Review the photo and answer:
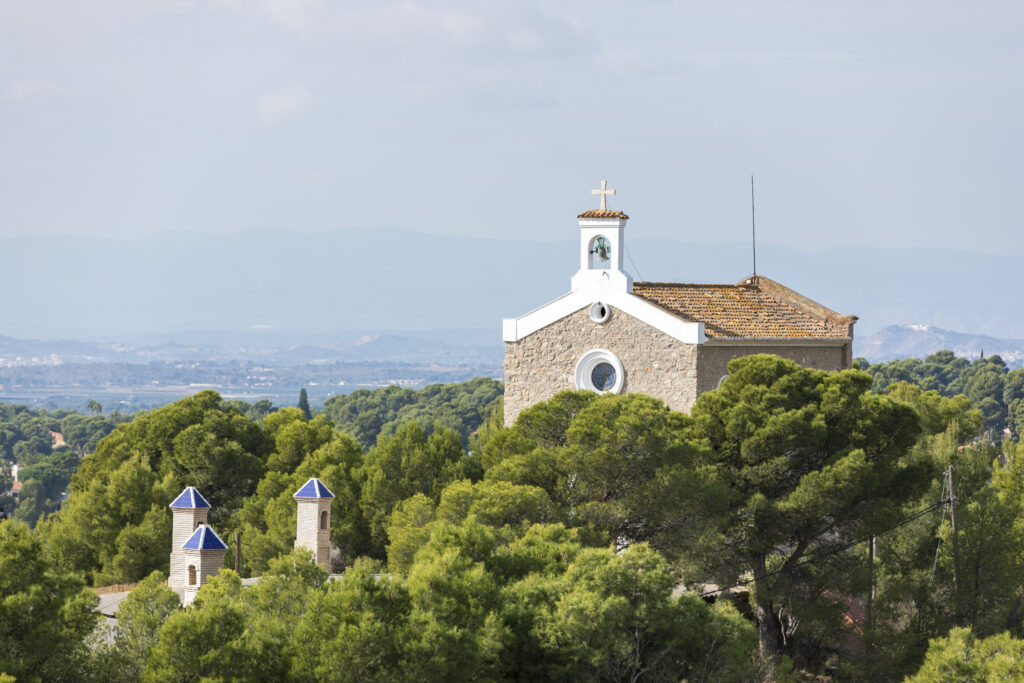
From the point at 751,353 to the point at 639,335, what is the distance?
2.55 m

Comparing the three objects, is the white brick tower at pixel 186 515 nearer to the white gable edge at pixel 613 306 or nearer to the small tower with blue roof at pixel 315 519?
the small tower with blue roof at pixel 315 519

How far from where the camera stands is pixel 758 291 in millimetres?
35875

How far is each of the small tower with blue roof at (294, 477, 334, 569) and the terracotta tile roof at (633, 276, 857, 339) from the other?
890 centimetres

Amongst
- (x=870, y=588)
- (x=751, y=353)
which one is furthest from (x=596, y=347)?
(x=870, y=588)

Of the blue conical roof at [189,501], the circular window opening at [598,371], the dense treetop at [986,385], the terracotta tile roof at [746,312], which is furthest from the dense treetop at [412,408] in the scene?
the blue conical roof at [189,501]

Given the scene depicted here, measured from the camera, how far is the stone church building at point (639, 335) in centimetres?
3166

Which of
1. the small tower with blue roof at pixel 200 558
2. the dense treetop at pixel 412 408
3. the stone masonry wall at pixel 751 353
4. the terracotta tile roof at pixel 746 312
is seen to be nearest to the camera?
the small tower with blue roof at pixel 200 558

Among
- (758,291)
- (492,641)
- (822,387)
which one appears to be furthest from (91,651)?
(758,291)

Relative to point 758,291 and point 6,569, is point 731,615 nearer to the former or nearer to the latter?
point 6,569

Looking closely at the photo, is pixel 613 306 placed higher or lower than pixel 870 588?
higher

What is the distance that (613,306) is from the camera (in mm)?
32594

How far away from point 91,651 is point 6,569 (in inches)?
64.5

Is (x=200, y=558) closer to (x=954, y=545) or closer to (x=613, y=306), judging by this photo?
(x=613, y=306)

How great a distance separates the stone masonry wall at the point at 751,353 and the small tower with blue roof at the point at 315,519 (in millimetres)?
8491
